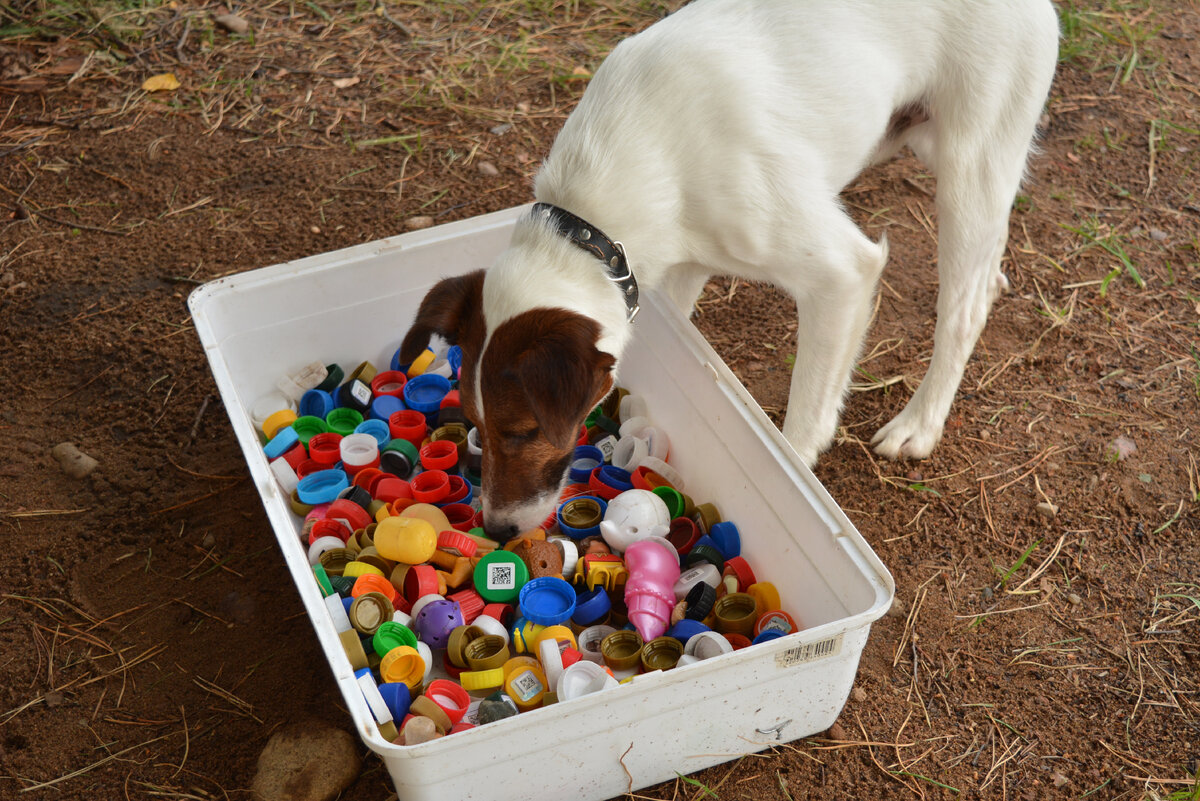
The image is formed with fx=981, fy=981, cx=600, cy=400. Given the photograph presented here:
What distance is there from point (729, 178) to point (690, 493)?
1.12 m

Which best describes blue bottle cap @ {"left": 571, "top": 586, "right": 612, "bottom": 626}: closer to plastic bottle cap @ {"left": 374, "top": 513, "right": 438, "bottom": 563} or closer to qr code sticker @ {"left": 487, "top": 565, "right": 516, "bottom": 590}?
qr code sticker @ {"left": 487, "top": 565, "right": 516, "bottom": 590}

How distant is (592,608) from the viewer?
274cm

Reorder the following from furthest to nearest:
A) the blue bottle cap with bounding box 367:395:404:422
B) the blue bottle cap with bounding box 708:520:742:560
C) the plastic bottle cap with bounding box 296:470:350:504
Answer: the blue bottle cap with bounding box 367:395:404:422
the plastic bottle cap with bounding box 296:470:350:504
the blue bottle cap with bounding box 708:520:742:560

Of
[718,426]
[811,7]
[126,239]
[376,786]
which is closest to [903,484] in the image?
[718,426]

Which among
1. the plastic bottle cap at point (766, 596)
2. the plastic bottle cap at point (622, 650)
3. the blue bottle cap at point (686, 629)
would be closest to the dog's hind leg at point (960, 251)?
the plastic bottle cap at point (766, 596)

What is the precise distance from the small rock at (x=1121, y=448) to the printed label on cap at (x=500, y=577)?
2089mm

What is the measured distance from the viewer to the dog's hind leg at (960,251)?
303 cm

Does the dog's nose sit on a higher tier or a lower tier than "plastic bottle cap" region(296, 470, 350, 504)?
higher

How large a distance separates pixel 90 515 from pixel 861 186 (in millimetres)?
3467

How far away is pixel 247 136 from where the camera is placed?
15.5ft

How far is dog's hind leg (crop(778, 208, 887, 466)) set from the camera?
9.04ft

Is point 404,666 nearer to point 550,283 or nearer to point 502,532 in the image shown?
point 502,532

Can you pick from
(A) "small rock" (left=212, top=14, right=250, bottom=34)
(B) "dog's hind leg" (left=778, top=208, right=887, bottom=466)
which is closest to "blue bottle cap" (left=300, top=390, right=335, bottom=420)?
(B) "dog's hind leg" (left=778, top=208, right=887, bottom=466)

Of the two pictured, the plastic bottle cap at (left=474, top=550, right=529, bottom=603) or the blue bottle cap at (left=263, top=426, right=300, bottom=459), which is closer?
the plastic bottle cap at (left=474, top=550, right=529, bottom=603)
